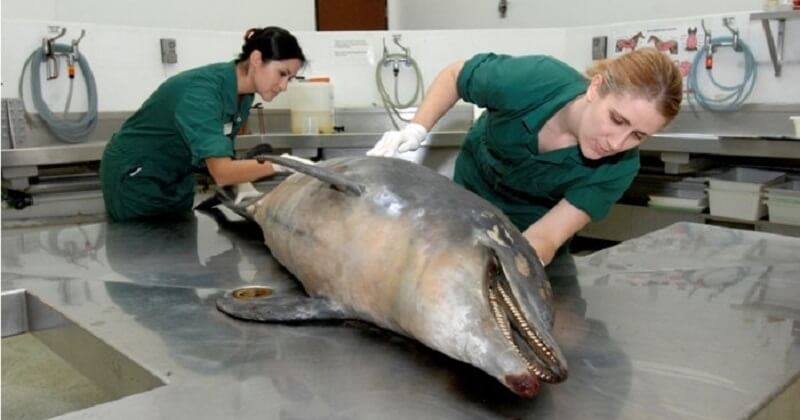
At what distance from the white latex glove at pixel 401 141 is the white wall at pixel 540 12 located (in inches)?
123

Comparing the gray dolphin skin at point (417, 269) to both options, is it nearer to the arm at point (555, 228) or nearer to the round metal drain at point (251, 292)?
the round metal drain at point (251, 292)

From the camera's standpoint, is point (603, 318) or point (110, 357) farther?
Result: point (603, 318)

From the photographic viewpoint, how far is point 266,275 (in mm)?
1705

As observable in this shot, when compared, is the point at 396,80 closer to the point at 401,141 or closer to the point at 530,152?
the point at 401,141

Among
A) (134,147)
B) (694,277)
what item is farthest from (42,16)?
(694,277)

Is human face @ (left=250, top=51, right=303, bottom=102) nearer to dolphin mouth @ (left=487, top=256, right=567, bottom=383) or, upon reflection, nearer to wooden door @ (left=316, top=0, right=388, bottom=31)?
dolphin mouth @ (left=487, top=256, right=567, bottom=383)

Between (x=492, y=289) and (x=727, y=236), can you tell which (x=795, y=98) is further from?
(x=492, y=289)

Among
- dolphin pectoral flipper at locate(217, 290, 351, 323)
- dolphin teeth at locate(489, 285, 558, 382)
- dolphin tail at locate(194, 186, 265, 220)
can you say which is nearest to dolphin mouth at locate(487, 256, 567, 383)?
dolphin teeth at locate(489, 285, 558, 382)

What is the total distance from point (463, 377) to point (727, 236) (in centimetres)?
138

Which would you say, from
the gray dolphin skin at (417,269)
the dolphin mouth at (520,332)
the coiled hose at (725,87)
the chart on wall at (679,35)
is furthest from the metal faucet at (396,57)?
the dolphin mouth at (520,332)

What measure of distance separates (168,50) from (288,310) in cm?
349

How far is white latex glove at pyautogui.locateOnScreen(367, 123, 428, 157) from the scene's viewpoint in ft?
6.79

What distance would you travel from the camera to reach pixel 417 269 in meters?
1.16

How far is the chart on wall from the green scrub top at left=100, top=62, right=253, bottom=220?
2.72m
